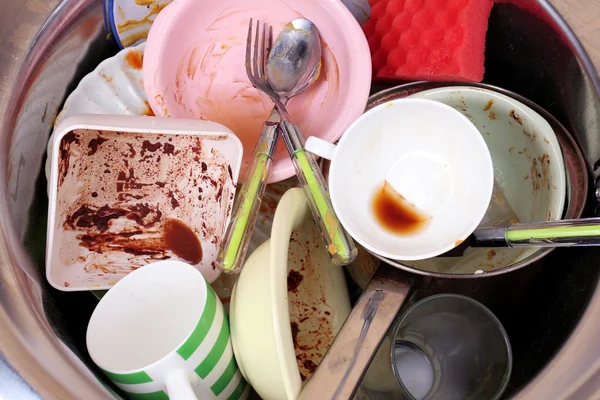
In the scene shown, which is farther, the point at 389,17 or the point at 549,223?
the point at 389,17

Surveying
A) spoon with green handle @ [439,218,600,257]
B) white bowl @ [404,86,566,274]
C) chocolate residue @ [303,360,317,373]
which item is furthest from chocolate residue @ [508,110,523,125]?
chocolate residue @ [303,360,317,373]

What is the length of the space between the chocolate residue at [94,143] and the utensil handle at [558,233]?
1.52 ft

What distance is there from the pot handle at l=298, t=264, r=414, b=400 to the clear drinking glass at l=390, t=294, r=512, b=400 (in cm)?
9

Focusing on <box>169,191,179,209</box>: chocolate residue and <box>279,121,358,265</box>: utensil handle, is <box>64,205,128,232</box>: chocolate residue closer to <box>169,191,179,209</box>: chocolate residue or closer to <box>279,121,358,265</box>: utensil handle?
<box>169,191,179,209</box>: chocolate residue

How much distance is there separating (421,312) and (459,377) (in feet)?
0.30

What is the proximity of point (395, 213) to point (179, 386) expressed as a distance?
30 cm

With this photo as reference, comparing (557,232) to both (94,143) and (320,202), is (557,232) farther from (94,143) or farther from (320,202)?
(94,143)

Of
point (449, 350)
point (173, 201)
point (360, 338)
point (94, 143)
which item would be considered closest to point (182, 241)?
point (173, 201)

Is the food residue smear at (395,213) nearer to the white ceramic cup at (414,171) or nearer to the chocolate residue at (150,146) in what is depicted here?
the white ceramic cup at (414,171)

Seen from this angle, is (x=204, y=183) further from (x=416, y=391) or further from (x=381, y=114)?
(x=416, y=391)

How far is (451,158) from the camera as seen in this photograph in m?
0.63

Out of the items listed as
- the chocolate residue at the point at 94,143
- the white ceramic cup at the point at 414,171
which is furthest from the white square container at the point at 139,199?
the white ceramic cup at the point at 414,171

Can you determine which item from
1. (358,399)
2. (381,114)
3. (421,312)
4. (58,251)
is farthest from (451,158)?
(58,251)

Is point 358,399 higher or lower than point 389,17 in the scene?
lower
